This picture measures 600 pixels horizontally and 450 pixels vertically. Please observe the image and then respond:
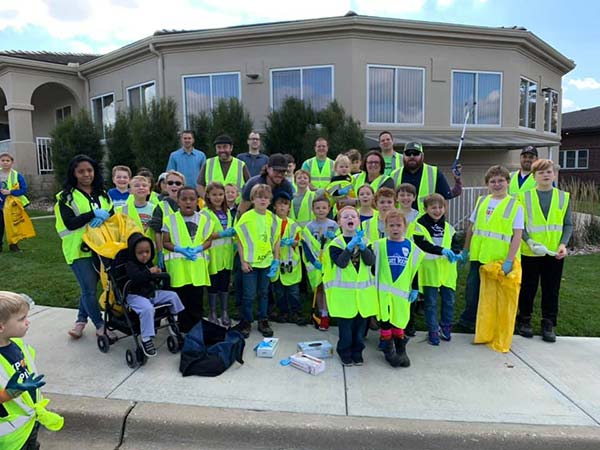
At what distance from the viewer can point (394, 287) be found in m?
4.14

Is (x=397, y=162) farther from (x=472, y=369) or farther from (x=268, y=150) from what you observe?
(x=268, y=150)

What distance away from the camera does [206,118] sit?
13.2 m

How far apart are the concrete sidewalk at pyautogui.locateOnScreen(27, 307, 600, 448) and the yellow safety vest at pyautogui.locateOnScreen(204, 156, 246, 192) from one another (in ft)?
7.77

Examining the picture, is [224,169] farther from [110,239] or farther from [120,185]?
[110,239]

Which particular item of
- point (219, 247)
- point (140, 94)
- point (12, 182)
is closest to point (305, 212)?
point (219, 247)

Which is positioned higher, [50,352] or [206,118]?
[206,118]

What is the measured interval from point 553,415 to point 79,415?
3.56 meters

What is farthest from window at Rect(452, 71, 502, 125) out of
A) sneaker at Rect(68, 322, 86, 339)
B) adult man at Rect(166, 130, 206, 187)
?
sneaker at Rect(68, 322, 86, 339)

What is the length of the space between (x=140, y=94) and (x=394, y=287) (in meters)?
14.3

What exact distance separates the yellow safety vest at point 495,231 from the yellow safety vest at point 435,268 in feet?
1.14

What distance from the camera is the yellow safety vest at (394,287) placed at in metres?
4.11

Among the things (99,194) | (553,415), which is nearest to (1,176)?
(99,194)

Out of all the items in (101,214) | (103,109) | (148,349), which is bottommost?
(148,349)

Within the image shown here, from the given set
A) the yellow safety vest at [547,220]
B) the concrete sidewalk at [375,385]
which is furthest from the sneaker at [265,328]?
the yellow safety vest at [547,220]
